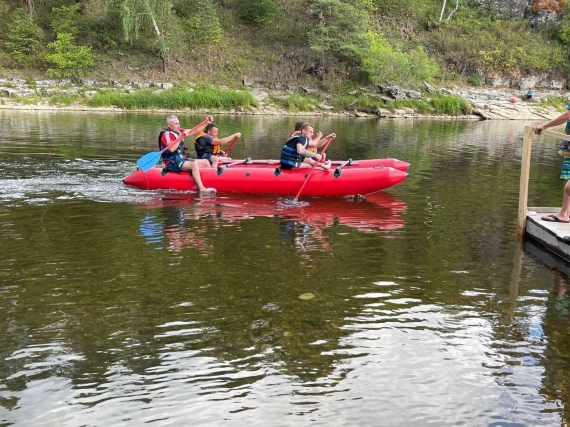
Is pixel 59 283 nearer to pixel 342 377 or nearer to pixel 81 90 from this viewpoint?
pixel 342 377

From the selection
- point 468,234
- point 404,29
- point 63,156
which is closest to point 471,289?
point 468,234

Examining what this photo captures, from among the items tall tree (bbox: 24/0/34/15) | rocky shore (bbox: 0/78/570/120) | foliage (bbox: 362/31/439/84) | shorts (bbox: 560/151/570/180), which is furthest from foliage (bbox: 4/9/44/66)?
shorts (bbox: 560/151/570/180)

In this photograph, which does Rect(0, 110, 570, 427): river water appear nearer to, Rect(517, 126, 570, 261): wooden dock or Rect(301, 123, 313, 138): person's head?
Rect(517, 126, 570, 261): wooden dock

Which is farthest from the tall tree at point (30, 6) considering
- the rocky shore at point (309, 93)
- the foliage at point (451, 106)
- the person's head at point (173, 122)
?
the person's head at point (173, 122)

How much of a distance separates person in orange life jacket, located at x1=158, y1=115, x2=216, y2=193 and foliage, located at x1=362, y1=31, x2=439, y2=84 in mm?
26468

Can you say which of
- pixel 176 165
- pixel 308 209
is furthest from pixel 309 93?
pixel 308 209

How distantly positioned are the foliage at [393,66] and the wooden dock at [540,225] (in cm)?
2880

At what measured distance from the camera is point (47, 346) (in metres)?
4.93

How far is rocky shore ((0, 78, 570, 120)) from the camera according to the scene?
103ft

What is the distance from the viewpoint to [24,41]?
33969 millimetres

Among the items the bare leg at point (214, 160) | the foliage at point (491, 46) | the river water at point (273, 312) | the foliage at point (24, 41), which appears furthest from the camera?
the foliage at point (491, 46)

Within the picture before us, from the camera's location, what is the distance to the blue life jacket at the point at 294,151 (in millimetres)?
11250

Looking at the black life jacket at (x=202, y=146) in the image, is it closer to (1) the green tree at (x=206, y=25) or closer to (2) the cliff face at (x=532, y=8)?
(1) the green tree at (x=206, y=25)

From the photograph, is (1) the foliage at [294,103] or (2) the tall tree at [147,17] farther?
(1) the foliage at [294,103]
